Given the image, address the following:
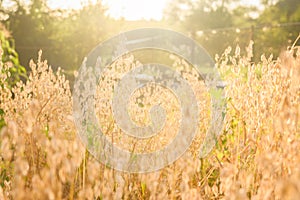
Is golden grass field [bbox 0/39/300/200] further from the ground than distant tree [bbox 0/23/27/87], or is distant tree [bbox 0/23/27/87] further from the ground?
distant tree [bbox 0/23/27/87]

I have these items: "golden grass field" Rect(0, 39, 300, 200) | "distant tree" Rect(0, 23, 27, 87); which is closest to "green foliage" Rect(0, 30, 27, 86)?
"distant tree" Rect(0, 23, 27, 87)

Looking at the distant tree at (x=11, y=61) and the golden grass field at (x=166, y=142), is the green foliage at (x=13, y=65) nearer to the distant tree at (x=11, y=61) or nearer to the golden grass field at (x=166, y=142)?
the distant tree at (x=11, y=61)

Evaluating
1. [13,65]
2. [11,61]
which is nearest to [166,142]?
[13,65]

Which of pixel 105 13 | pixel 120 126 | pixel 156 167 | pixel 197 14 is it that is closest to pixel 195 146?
pixel 156 167

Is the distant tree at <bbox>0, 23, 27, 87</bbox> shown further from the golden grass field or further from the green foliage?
the golden grass field

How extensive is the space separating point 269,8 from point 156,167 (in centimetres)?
1931

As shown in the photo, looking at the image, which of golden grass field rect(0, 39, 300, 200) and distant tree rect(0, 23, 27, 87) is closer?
golden grass field rect(0, 39, 300, 200)

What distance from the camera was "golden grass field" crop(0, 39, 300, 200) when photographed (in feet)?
3.06

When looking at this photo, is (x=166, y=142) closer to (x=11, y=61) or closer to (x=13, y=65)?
(x=13, y=65)

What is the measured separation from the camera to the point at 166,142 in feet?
5.60

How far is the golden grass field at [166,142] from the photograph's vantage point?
0.93 meters

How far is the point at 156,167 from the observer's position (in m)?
1.66

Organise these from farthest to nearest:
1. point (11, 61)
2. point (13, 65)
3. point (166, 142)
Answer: point (11, 61), point (13, 65), point (166, 142)

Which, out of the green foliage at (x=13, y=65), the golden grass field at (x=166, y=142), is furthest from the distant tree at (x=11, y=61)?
the golden grass field at (x=166, y=142)
